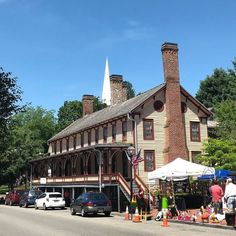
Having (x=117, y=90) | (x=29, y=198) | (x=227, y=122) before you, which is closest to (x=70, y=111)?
(x=117, y=90)

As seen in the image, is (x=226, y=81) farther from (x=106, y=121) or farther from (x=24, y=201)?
(x=24, y=201)

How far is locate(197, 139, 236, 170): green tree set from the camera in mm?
32125

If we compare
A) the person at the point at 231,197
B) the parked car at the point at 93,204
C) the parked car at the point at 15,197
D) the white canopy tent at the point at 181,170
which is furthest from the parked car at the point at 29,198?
the person at the point at 231,197

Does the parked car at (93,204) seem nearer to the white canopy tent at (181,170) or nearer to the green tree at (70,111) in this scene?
the white canopy tent at (181,170)

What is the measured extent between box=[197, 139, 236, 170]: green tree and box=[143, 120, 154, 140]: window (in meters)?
4.69

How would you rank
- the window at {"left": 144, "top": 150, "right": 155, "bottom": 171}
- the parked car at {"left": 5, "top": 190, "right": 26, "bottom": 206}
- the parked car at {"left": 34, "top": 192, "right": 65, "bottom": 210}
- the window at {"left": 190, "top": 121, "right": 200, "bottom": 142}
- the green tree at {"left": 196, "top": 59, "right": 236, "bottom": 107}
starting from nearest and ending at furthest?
the parked car at {"left": 34, "top": 192, "right": 65, "bottom": 210}, the window at {"left": 144, "top": 150, "right": 155, "bottom": 171}, the window at {"left": 190, "top": 121, "right": 200, "bottom": 142}, the parked car at {"left": 5, "top": 190, "right": 26, "bottom": 206}, the green tree at {"left": 196, "top": 59, "right": 236, "bottom": 107}

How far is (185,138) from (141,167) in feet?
15.8

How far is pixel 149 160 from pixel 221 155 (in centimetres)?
613

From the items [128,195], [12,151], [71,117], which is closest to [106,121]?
[128,195]

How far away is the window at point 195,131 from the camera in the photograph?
38.3 m

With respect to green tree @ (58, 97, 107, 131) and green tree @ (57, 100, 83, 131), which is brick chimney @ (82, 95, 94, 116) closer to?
green tree @ (58, 97, 107, 131)

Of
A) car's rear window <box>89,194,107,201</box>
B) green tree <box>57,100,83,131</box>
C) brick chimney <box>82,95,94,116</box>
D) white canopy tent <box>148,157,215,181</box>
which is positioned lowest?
car's rear window <box>89,194,107,201</box>

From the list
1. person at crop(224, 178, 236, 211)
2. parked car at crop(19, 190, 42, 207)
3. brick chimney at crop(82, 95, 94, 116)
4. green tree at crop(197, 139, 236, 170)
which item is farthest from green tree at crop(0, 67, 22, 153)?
brick chimney at crop(82, 95, 94, 116)

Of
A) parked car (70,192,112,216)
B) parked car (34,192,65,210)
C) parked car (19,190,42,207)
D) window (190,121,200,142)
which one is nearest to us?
parked car (70,192,112,216)
